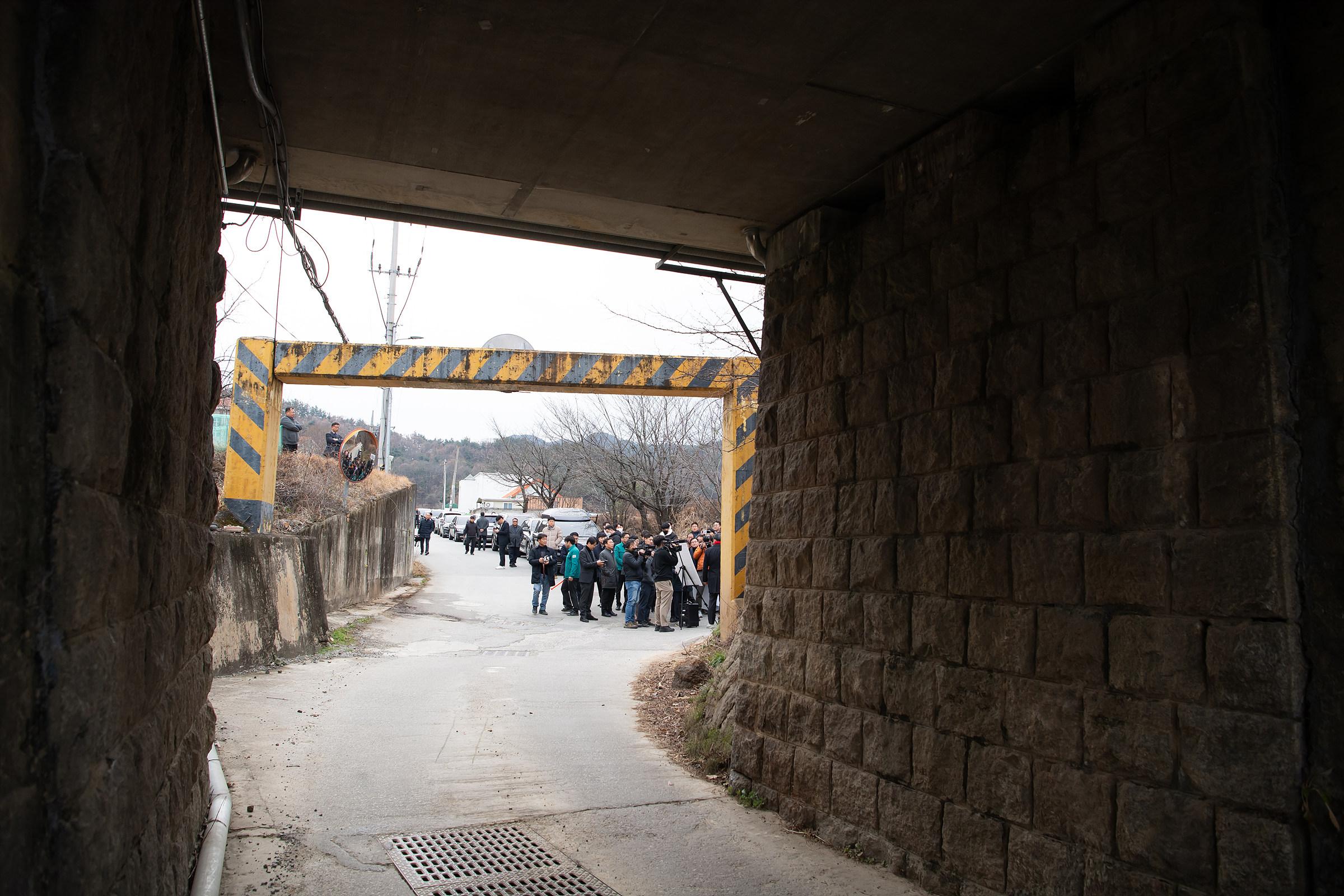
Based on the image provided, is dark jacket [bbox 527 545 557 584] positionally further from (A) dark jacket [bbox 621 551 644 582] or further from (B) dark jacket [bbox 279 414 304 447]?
(B) dark jacket [bbox 279 414 304 447]

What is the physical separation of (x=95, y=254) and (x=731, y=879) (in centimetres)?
390

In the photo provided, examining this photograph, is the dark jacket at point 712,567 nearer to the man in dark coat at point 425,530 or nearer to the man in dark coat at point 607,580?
the man in dark coat at point 607,580

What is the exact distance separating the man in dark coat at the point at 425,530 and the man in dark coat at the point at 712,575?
786 inches

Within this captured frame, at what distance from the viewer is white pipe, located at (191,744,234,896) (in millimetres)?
3873

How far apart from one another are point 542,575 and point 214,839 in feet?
47.6

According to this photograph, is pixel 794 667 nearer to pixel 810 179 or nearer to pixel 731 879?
pixel 731 879

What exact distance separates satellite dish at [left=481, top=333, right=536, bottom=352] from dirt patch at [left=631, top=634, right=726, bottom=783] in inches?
168

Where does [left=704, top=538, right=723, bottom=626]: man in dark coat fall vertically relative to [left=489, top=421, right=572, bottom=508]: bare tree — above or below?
below

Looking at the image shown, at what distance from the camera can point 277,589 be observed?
1091 centimetres

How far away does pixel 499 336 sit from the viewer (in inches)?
498

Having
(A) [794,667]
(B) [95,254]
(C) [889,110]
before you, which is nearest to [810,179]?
(C) [889,110]

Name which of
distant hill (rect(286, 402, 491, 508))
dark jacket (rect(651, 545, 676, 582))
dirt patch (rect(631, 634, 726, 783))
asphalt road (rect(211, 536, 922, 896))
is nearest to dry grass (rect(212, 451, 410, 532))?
asphalt road (rect(211, 536, 922, 896))

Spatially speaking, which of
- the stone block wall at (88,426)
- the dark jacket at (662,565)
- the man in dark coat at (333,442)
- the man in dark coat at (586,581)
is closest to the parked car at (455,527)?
the man in dark coat at (333,442)

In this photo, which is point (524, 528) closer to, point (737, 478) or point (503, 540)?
point (503, 540)
